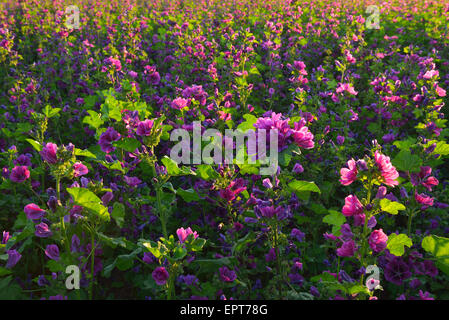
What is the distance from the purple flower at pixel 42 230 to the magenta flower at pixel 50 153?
309 millimetres

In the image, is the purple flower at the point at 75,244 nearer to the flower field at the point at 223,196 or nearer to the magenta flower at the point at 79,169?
the flower field at the point at 223,196

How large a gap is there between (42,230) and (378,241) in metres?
1.59

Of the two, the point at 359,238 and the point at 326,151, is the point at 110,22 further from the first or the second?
the point at 359,238

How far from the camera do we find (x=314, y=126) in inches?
155

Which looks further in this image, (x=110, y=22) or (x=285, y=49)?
(x=110, y=22)

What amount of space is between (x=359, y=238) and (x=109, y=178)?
2.40 meters

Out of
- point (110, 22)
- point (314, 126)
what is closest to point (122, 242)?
point (314, 126)

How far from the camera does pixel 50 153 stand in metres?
1.98

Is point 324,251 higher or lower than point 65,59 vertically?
lower

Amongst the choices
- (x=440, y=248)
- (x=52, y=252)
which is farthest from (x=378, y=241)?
(x=52, y=252)

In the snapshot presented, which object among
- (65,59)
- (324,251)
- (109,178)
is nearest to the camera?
(324,251)

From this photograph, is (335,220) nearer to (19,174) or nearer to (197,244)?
(197,244)

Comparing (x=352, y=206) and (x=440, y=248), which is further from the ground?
(x=352, y=206)

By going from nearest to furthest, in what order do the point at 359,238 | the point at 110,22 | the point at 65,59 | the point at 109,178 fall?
the point at 359,238, the point at 109,178, the point at 65,59, the point at 110,22
